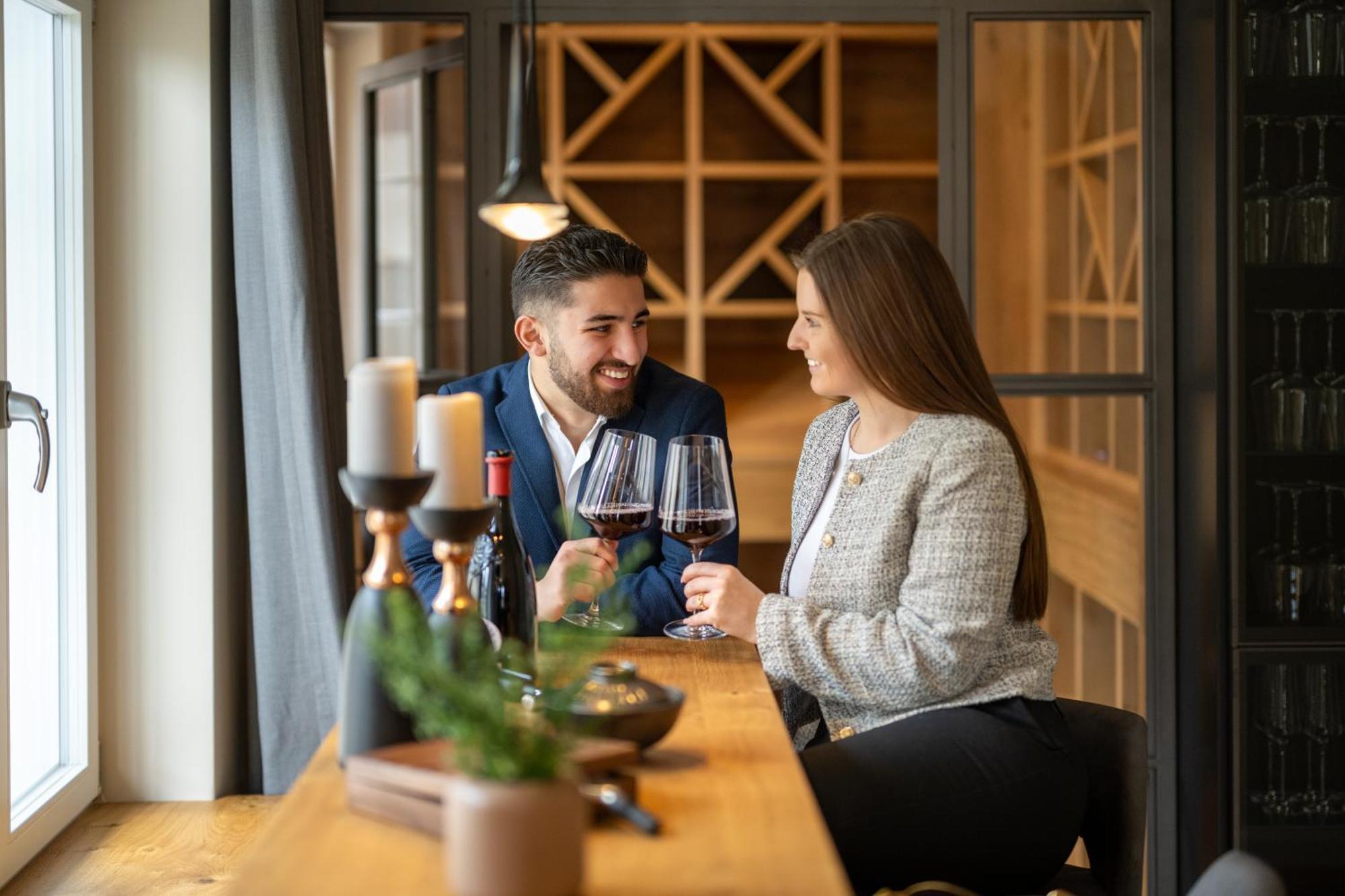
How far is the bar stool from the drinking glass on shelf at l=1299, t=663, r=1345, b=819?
4.77 feet

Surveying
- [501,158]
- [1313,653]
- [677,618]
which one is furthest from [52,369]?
[1313,653]

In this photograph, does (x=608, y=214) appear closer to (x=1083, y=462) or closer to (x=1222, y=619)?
(x=1083, y=462)

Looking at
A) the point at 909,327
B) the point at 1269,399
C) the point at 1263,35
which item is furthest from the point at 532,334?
the point at 1263,35

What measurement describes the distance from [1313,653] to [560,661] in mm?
2522

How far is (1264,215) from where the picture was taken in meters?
3.08

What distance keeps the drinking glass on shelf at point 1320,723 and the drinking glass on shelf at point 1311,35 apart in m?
1.33

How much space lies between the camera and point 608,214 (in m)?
5.35

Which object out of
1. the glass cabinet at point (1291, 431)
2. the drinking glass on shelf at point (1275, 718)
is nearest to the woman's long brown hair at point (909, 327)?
the glass cabinet at point (1291, 431)

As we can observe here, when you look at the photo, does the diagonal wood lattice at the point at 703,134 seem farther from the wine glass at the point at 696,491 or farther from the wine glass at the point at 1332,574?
the wine glass at the point at 696,491

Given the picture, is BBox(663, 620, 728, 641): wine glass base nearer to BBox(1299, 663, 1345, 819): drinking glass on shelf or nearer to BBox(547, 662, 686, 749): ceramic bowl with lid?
BBox(547, 662, 686, 749): ceramic bowl with lid

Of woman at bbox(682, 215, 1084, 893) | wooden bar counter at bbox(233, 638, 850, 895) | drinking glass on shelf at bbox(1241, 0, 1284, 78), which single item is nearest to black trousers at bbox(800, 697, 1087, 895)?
woman at bbox(682, 215, 1084, 893)

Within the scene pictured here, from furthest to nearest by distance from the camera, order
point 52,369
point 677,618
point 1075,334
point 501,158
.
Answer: point 1075,334 → point 501,158 → point 52,369 → point 677,618

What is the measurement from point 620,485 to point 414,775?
740 millimetres

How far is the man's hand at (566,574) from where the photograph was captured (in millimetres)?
1869
